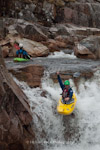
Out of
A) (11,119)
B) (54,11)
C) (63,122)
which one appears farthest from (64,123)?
(54,11)

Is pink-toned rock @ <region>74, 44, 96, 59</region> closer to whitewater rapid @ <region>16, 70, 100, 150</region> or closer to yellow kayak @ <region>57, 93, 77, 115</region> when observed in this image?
whitewater rapid @ <region>16, 70, 100, 150</region>

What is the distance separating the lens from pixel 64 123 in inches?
199

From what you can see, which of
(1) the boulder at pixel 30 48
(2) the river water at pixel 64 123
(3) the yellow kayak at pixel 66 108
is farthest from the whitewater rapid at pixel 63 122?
(1) the boulder at pixel 30 48

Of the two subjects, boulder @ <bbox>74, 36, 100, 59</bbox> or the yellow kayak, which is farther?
boulder @ <bbox>74, 36, 100, 59</bbox>

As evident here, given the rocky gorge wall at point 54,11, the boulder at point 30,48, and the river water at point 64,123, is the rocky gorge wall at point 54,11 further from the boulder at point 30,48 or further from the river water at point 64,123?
the river water at point 64,123

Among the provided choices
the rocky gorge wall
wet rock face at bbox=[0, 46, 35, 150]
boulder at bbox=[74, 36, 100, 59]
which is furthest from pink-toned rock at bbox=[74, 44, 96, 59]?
the rocky gorge wall

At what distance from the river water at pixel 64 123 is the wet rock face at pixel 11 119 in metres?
0.48

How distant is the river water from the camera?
15.3ft

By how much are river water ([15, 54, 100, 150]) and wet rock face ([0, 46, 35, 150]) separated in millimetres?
484

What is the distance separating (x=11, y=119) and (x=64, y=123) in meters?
1.85

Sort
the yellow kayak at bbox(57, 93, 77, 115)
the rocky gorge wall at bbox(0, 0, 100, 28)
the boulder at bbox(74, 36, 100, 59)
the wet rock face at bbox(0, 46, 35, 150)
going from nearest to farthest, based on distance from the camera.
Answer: the wet rock face at bbox(0, 46, 35, 150)
the yellow kayak at bbox(57, 93, 77, 115)
the boulder at bbox(74, 36, 100, 59)
the rocky gorge wall at bbox(0, 0, 100, 28)

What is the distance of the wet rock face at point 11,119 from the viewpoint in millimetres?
3752

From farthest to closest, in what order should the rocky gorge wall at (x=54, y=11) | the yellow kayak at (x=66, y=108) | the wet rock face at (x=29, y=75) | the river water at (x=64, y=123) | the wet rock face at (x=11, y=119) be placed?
the rocky gorge wall at (x=54, y=11), the wet rock face at (x=29, y=75), the yellow kayak at (x=66, y=108), the river water at (x=64, y=123), the wet rock face at (x=11, y=119)

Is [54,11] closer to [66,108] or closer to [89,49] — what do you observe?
[89,49]
